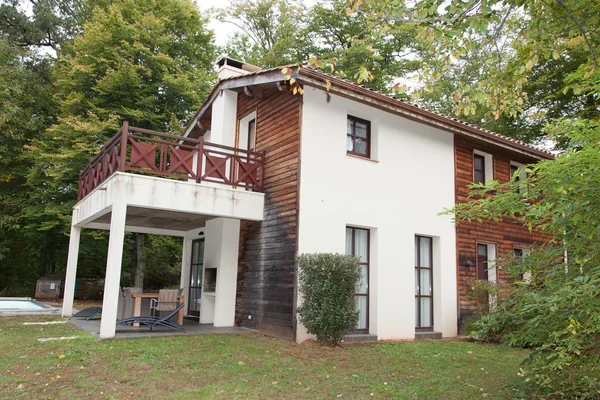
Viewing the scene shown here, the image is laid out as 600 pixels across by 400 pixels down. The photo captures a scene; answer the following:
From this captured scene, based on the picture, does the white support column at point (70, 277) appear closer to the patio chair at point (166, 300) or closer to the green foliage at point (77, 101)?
the patio chair at point (166, 300)

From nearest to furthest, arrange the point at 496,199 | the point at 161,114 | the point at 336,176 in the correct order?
1. the point at 496,199
2. the point at 336,176
3. the point at 161,114

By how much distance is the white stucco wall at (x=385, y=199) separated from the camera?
9742mm

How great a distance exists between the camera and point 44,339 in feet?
26.5

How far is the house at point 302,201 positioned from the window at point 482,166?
514 millimetres

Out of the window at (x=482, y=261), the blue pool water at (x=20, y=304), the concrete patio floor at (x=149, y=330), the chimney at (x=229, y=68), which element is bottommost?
the blue pool water at (x=20, y=304)

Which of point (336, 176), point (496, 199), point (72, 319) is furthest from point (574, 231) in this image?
point (72, 319)

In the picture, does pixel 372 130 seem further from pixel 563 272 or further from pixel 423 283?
pixel 563 272

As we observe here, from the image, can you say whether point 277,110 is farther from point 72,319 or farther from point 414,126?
point 72,319

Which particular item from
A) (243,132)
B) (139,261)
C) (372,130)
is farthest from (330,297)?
(139,261)

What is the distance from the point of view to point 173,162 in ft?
31.4

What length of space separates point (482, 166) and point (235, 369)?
9.99 meters

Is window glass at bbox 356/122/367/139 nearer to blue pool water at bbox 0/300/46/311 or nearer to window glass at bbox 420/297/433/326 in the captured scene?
window glass at bbox 420/297/433/326

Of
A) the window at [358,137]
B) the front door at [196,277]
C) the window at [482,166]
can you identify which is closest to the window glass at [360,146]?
the window at [358,137]

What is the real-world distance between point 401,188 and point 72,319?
8.50 meters
